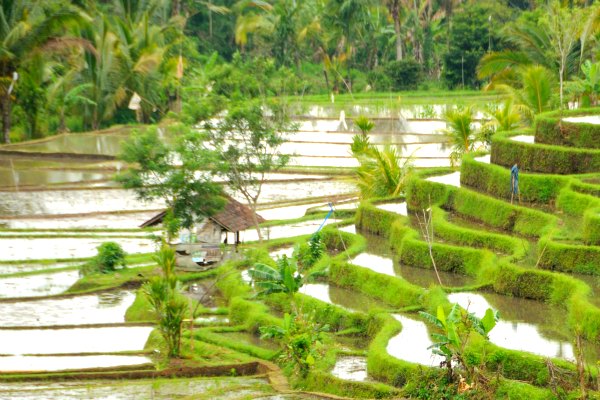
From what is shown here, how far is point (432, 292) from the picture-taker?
14.5 m

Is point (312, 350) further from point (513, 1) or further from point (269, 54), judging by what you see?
point (513, 1)

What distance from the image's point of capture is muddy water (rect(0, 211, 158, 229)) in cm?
2330

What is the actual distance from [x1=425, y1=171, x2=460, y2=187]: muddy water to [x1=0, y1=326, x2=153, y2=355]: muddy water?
7.61 m

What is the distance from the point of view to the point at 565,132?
20.8 m

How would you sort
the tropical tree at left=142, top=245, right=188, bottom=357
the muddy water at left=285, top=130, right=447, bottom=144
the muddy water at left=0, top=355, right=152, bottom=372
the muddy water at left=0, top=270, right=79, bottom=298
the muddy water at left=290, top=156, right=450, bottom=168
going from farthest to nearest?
the muddy water at left=285, top=130, right=447, bottom=144, the muddy water at left=290, top=156, right=450, bottom=168, the muddy water at left=0, top=270, right=79, bottom=298, the tropical tree at left=142, top=245, right=188, bottom=357, the muddy water at left=0, top=355, right=152, bottom=372

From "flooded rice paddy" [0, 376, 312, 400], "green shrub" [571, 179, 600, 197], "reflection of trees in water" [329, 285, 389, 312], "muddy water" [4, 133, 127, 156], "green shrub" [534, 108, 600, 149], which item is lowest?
"flooded rice paddy" [0, 376, 312, 400]

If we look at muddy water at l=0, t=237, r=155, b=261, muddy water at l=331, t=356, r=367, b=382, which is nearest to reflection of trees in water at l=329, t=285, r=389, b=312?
muddy water at l=331, t=356, r=367, b=382

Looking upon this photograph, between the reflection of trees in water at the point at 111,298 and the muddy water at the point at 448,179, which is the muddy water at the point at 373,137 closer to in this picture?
the muddy water at the point at 448,179

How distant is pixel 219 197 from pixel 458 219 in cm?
386

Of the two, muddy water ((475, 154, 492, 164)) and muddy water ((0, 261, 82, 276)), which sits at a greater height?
muddy water ((475, 154, 492, 164))

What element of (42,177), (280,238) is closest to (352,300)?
(280,238)

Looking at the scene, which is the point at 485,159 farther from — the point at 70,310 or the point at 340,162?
the point at 70,310

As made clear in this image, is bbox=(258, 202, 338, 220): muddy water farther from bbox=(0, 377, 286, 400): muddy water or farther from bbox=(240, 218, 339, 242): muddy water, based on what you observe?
bbox=(0, 377, 286, 400): muddy water

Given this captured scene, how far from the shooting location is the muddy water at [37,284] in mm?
→ 18172
